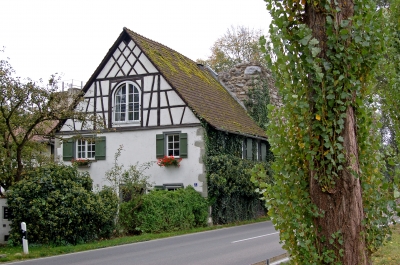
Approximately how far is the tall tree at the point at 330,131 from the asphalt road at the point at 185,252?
25.2 feet

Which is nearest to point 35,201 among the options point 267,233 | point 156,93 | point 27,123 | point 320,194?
point 27,123

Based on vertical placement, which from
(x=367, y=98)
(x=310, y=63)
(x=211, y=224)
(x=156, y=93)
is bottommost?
(x=211, y=224)

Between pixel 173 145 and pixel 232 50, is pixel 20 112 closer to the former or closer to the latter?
pixel 173 145

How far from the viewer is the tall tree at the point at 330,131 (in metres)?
3.88

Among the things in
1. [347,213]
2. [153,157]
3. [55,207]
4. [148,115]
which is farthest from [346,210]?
[148,115]

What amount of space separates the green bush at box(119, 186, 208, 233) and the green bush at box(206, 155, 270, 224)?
1233 millimetres

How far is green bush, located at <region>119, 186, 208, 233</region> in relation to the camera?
18812mm

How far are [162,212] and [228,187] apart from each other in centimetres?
430

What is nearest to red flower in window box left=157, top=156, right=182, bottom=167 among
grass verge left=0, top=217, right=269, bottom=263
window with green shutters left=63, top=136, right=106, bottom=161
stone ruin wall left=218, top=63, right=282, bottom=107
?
window with green shutters left=63, top=136, right=106, bottom=161

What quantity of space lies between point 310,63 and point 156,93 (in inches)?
777

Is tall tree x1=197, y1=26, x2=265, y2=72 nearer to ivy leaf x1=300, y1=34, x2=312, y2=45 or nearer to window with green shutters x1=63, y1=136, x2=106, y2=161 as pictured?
window with green shutters x1=63, y1=136, x2=106, y2=161

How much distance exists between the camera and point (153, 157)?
77.4ft

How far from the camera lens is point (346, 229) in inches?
152

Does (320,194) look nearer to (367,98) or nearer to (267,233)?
(367,98)
